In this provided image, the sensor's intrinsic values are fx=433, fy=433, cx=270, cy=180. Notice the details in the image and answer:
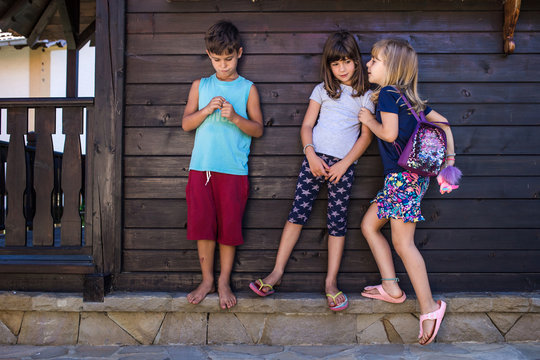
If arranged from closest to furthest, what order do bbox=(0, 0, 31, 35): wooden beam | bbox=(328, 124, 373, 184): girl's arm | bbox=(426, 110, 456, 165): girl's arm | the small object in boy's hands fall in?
the small object in boy's hands → bbox=(426, 110, 456, 165): girl's arm → bbox=(328, 124, 373, 184): girl's arm → bbox=(0, 0, 31, 35): wooden beam

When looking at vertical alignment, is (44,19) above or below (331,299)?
above

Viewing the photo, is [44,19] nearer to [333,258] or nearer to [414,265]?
[333,258]

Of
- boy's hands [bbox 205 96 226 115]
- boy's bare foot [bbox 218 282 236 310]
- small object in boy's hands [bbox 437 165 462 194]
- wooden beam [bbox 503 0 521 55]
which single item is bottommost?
boy's bare foot [bbox 218 282 236 310]

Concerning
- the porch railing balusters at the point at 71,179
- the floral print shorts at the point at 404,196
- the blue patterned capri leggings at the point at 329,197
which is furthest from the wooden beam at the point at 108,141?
the floral print shorts at the point at 404,196

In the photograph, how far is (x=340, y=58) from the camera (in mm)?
2684

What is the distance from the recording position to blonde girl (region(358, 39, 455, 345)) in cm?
251

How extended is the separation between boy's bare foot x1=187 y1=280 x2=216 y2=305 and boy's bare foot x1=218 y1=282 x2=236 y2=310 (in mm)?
64

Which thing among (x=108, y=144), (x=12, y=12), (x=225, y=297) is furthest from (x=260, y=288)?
(x=12, y=12)

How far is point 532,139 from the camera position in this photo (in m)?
2.89

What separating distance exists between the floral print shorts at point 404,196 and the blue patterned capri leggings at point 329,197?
0.26 m

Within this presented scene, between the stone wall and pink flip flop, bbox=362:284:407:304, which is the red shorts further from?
pink flip flop, bbox=362:284:407:304

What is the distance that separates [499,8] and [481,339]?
2.17 m

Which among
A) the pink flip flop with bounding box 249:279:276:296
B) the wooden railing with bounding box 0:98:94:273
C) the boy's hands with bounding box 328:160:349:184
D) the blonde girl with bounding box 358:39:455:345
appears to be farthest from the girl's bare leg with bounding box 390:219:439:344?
the wooden railing with bounding box 0:98:94:273

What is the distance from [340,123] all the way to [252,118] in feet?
1.85
